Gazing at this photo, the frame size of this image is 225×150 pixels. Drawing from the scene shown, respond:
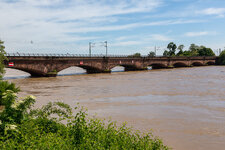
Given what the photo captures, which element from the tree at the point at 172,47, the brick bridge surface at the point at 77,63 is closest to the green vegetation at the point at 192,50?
the tree at the point at 172,47

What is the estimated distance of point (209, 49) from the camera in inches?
6816

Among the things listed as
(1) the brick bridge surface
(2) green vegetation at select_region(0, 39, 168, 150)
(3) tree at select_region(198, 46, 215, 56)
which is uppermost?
(3) tree at select_region(198, 46, 215, 56)

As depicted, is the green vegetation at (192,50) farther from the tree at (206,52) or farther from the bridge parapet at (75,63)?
the bridge parapet at (75,63)

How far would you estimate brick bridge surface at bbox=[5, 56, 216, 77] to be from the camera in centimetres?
4834

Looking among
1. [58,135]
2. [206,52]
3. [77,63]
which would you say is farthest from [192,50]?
[58,135]

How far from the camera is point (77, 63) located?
60.0 meters

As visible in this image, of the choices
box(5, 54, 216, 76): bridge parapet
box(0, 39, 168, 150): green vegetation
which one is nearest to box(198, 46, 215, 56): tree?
box(5, 54, 216, 76): bridge parapet

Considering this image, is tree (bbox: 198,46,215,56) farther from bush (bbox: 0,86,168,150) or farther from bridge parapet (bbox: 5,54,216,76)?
bush (bbox: 0,86,168,150)

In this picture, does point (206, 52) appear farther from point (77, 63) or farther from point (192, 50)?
point (77, 63)

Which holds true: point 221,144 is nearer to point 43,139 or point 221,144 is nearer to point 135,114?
point 135,114

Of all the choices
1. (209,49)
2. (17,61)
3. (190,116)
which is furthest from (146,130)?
(209,49)

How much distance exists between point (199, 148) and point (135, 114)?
249 inches

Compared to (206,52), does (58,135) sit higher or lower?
lower

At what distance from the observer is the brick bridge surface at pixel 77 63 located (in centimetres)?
4834
